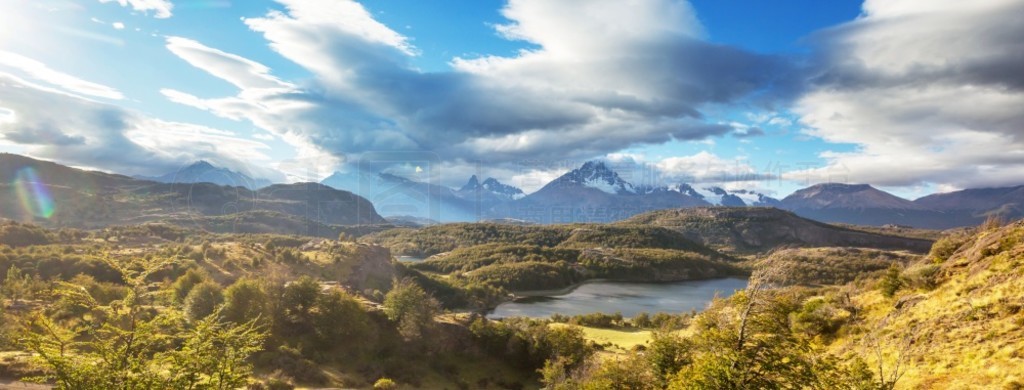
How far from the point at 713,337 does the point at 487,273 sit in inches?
6145

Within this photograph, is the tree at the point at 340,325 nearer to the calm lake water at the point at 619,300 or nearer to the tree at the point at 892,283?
the tree at the point at 892,283

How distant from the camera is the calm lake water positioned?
127m

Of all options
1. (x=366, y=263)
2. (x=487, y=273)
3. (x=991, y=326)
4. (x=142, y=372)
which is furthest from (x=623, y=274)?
(x=142, y=372)

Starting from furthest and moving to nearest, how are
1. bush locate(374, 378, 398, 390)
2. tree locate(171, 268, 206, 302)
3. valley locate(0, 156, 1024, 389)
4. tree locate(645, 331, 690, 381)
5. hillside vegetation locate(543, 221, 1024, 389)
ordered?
tree locate(171, 268, 206, 302) → bush locate(374, 378, 398, 390) → tree locate(645, 331, 690, 381) → valley locate(0, 156, 1024, 389) → hillside vegetation locate(543, 221, 1024, 389)

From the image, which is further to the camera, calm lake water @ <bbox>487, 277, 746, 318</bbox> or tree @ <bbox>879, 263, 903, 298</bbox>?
calm lake water @ <bbox>487, 277, 746, 318</bbox>

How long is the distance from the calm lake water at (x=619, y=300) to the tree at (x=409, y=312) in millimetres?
57402

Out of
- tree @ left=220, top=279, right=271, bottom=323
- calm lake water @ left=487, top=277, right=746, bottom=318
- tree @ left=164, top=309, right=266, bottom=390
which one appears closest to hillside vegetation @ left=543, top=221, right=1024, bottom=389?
tree @ left=164, top=309, right=266, bottom=390

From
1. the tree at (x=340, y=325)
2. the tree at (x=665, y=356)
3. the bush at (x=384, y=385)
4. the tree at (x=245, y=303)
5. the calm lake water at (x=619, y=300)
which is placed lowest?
the calm lake water at (x=619, y=300)

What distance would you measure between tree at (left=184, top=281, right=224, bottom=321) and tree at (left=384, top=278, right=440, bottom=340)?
1921 centimetres

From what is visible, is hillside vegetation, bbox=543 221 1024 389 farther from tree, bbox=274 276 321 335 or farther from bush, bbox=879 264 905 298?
tree, bbox=274 276 321 335

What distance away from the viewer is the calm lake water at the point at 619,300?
4993 inches

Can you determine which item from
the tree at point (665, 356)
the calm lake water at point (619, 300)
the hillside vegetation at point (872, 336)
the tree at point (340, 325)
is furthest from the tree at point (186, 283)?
the calm lake water at point (619, 300)

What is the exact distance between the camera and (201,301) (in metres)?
51.6

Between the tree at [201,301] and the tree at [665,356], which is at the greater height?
the tree at [665,356]
